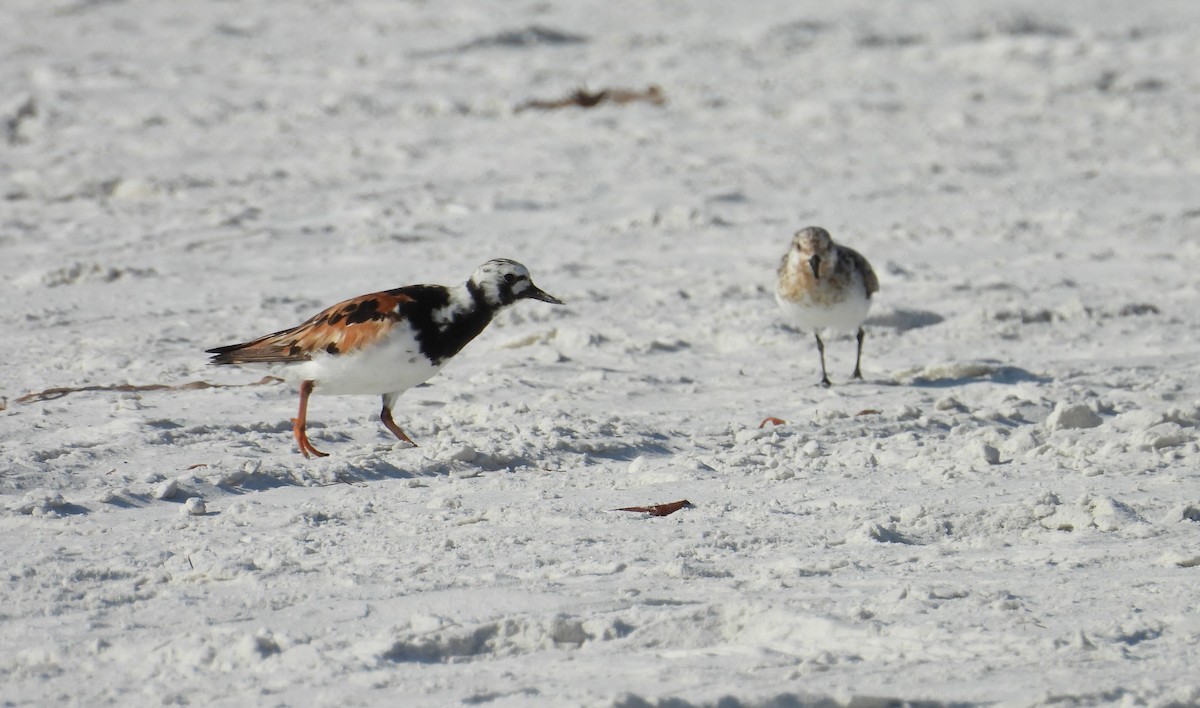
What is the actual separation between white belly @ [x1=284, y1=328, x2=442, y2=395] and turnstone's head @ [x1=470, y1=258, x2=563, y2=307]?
1.40 ft

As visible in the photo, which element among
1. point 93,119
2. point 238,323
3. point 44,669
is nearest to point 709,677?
point 44,669

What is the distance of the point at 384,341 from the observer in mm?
6348

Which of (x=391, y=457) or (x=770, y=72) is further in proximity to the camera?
(x=770, y=72)

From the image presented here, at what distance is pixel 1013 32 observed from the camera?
16406 millimetres

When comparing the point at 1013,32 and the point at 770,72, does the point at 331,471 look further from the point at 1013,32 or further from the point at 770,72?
the point at 1013,32

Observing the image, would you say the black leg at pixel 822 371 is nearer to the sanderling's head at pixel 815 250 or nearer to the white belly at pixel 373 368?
the sanderling's head at pixel 815 250

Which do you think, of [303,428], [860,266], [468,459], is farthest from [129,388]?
[860,266]

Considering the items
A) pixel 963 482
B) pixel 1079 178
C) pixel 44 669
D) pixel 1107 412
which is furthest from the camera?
pixel 1079 178

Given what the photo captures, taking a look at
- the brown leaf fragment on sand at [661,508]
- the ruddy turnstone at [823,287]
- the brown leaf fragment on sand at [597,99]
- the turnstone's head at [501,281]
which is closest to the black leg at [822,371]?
the ruddy turnstone at [823,287]

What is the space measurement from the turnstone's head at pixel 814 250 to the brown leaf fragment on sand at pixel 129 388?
268 centimetres

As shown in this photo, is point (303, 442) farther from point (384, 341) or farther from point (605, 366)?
point (605, 366)

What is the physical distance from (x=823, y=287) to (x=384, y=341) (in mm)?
2460

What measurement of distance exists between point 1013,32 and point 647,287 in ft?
28.2

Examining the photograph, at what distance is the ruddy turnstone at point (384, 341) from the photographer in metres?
6.36
